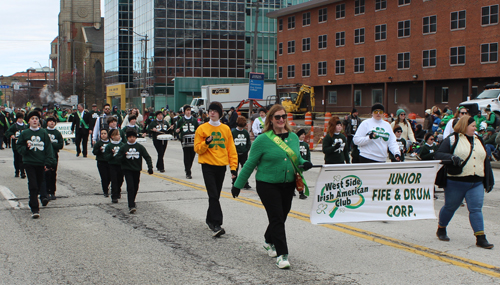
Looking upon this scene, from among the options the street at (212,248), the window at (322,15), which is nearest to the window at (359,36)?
the window at (322,15)

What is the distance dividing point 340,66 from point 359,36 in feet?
11.7

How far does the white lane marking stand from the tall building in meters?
55.8

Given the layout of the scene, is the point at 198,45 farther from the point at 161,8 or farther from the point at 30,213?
the point at 30,213

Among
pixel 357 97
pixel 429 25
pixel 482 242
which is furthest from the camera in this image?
pixel 357 97

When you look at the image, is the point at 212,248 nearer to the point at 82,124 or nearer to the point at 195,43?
the point at 82,124

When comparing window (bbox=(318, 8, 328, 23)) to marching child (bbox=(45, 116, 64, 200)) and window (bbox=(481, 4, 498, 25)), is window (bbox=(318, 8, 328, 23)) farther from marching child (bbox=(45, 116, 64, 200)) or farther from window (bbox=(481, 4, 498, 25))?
marching child (bbox=(45, 116, 64, 200))

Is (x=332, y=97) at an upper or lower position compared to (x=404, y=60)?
lower

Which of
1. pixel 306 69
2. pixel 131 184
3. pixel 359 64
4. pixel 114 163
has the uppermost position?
pixel 306 69

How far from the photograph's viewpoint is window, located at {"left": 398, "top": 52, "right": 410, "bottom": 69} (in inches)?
1751

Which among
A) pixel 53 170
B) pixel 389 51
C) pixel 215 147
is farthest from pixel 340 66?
pixel 215 147

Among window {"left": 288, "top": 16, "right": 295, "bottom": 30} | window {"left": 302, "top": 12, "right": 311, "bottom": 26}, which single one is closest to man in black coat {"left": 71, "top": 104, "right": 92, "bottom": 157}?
window {"left": 302, "top": 12, "right": 311, "bottom": 26}

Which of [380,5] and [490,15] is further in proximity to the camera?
[380,5]

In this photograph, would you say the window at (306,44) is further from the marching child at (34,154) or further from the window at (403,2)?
the marching child at (34,154)

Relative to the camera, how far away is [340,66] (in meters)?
50.9
